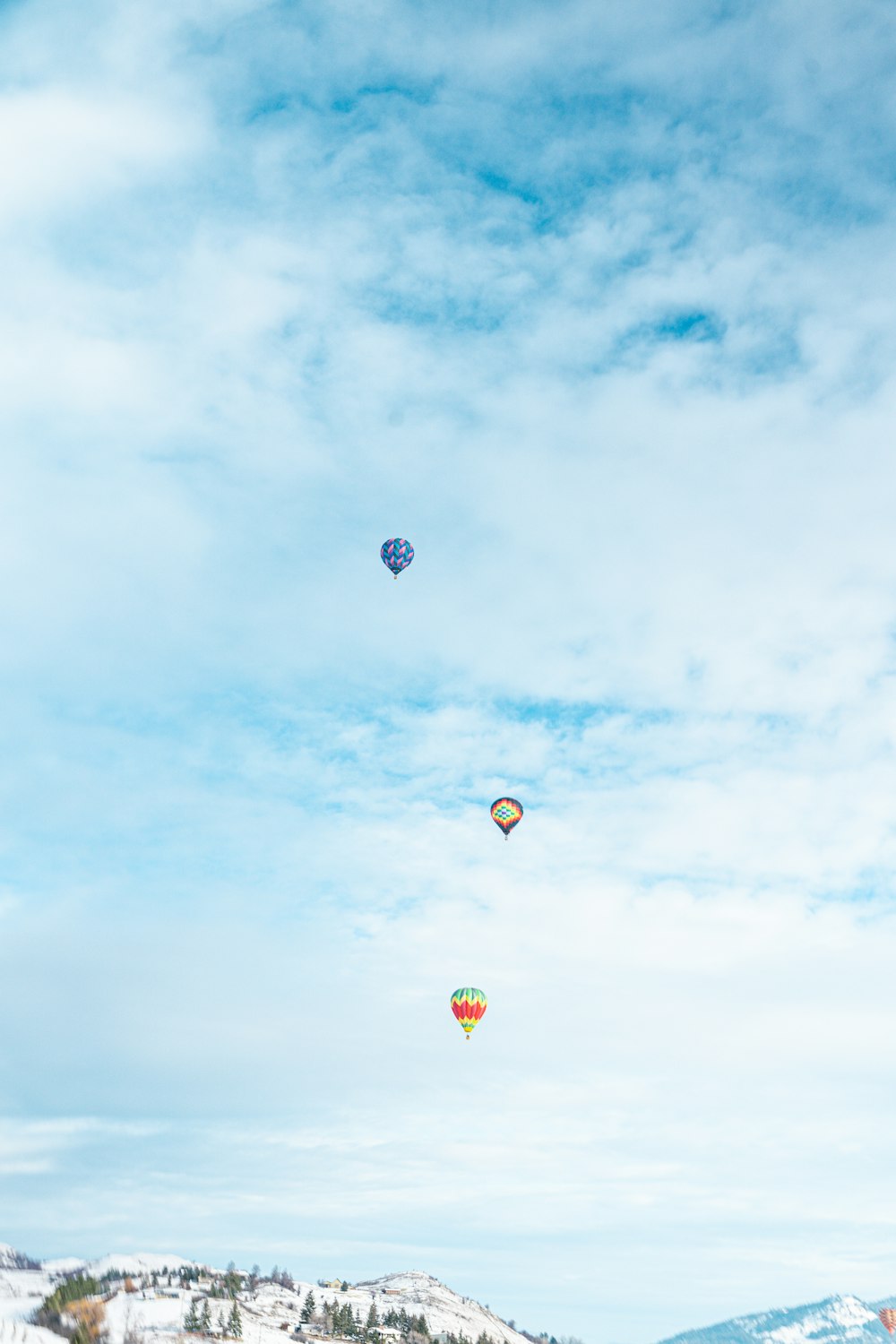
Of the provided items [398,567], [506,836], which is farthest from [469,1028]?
[398,567]

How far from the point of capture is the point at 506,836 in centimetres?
19925

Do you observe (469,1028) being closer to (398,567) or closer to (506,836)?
(506,836)

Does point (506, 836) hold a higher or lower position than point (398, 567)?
lower

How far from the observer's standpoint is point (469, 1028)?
651 feet

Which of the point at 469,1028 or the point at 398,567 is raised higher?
the point at 398,567

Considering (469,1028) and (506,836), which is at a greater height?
(506,836)

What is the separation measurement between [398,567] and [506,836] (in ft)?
158

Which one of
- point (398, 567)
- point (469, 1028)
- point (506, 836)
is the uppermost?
point (398, 567)

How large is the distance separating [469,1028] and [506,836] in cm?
3216
